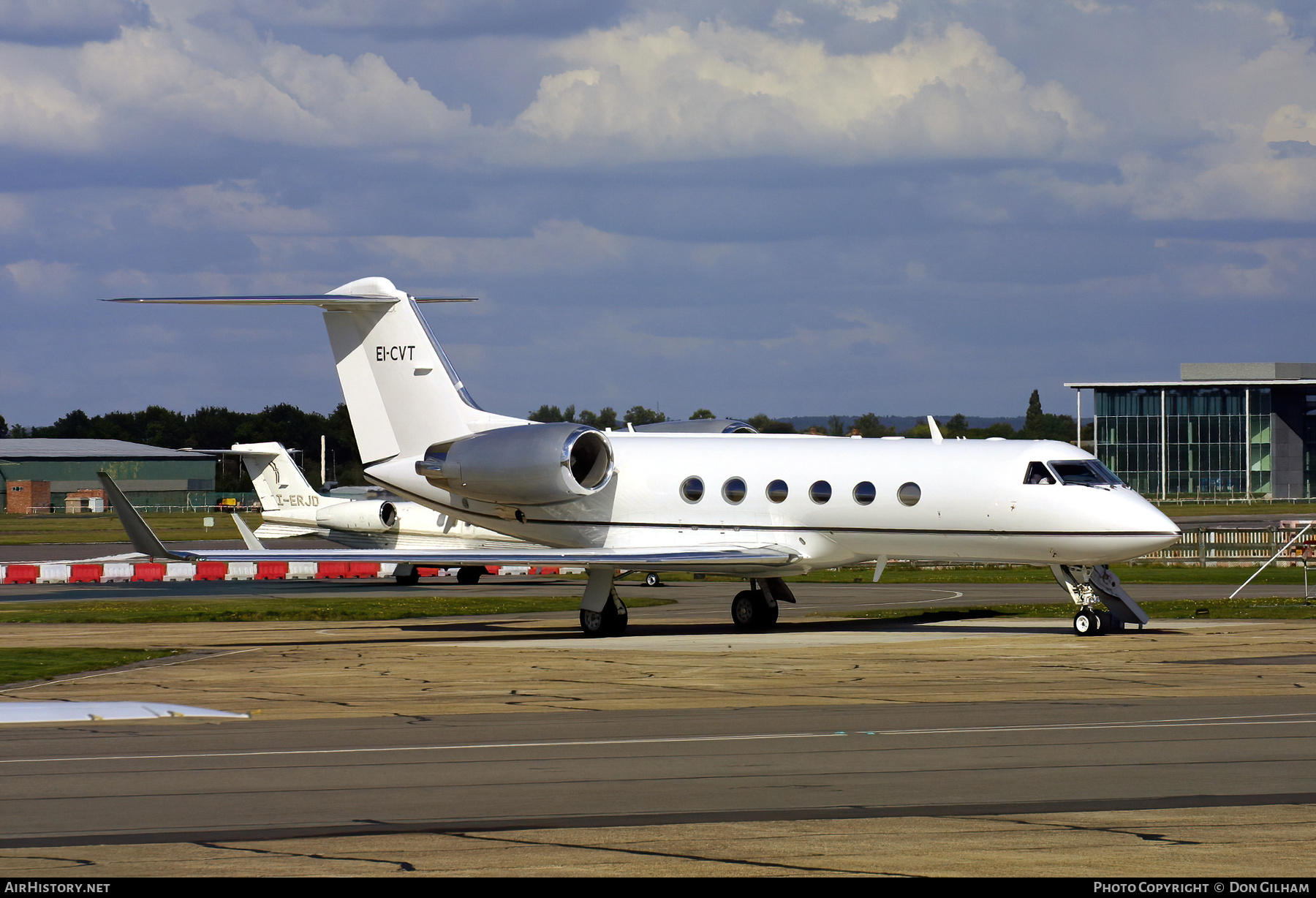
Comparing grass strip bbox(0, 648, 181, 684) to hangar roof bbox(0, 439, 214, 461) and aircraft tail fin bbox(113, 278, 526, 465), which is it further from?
hangar roof bbox(0, 439, 214, 461)

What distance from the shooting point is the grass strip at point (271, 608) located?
29547 millimetres

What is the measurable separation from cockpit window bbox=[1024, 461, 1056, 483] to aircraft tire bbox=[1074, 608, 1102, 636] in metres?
2.28

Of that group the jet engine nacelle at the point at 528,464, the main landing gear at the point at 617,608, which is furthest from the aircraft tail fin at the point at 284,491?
the main landing gear at the point at 617,608

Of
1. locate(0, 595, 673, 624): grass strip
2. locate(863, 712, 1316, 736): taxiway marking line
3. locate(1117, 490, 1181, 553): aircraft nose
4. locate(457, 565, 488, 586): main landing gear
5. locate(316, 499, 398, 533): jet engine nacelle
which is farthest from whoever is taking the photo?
locate(316, 499, 398, 533): jet engine nacelle

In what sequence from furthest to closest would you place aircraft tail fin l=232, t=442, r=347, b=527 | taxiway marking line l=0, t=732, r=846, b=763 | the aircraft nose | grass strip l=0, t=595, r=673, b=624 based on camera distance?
aircraft tail fin l=232, t=442, r=347, b=527, grass strip l=0, t=595, r=673, b=624, the aircraft nose, taxiway marking line l=0, t=732, r=846, b=763

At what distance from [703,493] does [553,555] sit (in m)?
3.56

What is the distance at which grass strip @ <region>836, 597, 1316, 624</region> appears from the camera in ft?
88.2

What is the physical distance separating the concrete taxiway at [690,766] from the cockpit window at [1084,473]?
3039mm

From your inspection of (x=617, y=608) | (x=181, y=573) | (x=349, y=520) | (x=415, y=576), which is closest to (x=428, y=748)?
(x=617, y=608)

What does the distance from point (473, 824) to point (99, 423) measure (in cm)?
16629

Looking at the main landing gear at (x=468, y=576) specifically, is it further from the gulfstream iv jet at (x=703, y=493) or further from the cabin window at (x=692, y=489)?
the cabin window at (x=692, y=489)

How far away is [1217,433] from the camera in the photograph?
111312 mm

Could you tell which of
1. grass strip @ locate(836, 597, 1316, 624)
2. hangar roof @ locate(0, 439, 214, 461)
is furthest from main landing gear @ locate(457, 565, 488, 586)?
hangar roof @ locate(0, 439, 214, 461)
